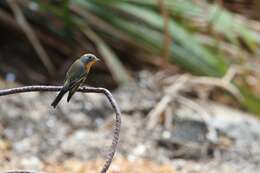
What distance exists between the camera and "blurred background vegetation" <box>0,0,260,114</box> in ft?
7.04

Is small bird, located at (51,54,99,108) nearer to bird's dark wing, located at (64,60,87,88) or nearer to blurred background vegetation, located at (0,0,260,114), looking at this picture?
bird's dark wing, located at (64,60,87,88)

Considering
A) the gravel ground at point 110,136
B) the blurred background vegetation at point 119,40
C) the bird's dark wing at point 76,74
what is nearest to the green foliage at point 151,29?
the blurred background vegetation at point 119,40

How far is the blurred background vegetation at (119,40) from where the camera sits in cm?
214

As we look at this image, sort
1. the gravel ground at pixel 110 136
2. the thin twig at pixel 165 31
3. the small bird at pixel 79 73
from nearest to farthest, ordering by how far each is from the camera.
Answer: the small bird at pixel 79 73 → the gravel ground at pixel 110 136 → the thin twig at pixel 165 31

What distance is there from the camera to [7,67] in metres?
2.17

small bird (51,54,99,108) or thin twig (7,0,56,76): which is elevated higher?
small bird (51,54,99,108)

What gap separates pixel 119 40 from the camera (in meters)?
2.28

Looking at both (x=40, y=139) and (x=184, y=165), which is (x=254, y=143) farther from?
(x=40, y=139)

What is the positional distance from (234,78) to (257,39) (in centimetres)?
23

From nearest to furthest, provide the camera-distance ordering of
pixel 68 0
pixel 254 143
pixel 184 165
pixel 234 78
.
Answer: pixel 184 165, pixel 254 143, pixel 68 0, pixel 234 78

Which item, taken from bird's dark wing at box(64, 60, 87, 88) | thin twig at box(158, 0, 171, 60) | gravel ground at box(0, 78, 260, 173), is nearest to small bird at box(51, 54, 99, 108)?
bird's dark wing at box(64, 60, 87, 88)

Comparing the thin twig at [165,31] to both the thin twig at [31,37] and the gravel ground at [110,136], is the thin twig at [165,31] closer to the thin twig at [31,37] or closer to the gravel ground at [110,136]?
the gravel ground at [110,136]

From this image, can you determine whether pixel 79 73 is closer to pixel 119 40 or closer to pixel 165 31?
pixel 165 31

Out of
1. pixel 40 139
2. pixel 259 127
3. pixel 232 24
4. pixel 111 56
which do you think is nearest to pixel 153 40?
pixel 111 56
